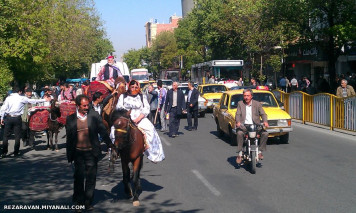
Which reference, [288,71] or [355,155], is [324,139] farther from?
[288,71]

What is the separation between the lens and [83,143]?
6.94 meters

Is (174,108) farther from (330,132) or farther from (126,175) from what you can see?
(126,175)

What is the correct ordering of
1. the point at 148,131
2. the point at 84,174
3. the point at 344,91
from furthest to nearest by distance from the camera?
the point at 344,91, the point at 148,131, the point at 84,174

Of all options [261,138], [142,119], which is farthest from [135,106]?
[261,138]

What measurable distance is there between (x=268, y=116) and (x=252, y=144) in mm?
4192

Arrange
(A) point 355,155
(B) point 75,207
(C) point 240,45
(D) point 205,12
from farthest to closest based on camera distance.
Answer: (D) point 205,12 < (C) point 240,45 < (A) point 355,155 < (B) point 75,207

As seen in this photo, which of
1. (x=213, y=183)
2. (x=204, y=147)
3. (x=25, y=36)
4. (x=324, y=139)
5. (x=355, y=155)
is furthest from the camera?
(x=25, y=36)

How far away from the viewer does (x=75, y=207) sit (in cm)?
706

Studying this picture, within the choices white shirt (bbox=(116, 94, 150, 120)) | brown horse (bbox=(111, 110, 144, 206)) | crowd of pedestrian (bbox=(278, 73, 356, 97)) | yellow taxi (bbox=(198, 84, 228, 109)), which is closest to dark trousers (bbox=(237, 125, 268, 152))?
white shirt (bbox=(116, 94, 150, 120))

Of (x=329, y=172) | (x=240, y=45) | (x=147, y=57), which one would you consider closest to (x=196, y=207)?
(x=329, y=172)

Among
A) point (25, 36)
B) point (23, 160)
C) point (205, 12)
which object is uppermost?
point (205, 12)

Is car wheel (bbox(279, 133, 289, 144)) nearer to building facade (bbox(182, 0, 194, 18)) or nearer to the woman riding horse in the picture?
the woman riding horse

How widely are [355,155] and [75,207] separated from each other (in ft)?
25.1

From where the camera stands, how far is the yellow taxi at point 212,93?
25.6 meters
